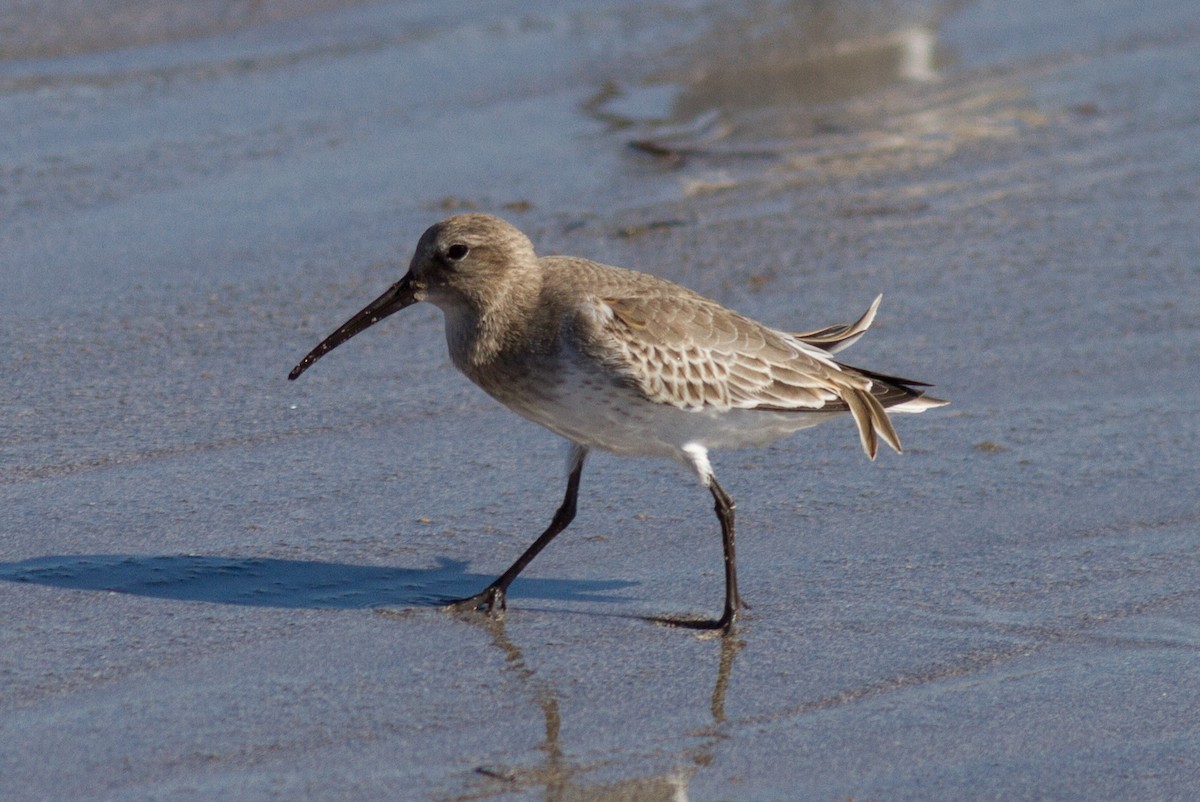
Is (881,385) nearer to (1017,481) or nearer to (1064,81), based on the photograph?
(1017,481)

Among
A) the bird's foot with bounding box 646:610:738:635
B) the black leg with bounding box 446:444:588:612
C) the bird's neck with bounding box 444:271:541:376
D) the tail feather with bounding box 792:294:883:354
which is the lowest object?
the bird's foot with bounding box 646:610:738:635

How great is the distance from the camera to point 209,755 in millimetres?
4145

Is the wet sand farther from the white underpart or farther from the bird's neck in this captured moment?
the bird's neck

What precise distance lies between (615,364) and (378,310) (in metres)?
0.92

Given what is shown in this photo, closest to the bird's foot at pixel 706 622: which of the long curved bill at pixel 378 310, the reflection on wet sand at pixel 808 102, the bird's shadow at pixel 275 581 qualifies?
the bird's shadow at pixel 275 581

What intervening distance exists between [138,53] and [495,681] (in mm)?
7958

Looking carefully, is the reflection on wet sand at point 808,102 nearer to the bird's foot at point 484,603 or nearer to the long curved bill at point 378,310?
the long curved bill at point 378,310

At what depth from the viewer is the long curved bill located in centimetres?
537

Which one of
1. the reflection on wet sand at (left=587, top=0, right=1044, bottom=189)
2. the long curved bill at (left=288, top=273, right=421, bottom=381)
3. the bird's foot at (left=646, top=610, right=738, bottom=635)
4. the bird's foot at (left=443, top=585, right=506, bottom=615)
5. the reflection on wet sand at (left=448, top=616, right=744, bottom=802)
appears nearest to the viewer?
the reflection on wet sand at (left=448, top=616, right=744, bottom=802)

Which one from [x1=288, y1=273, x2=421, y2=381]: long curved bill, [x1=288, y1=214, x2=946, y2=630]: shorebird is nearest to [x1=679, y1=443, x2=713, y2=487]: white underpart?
[x1=288, y1=214, x2=946, y2=630]: shorebird

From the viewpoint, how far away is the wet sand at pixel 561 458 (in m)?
4.34

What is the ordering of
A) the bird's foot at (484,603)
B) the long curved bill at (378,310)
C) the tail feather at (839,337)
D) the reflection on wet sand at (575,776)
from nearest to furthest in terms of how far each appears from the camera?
the reflection on wet sand at (575,776), the bird's foot at (484,603), the long curved bill at (378,310), the tail feather at (839,337)

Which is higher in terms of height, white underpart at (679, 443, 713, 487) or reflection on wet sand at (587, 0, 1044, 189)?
reflection on wet sand at (587, 0, 1044, 189)

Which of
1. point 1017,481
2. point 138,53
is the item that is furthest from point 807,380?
point 138,53
